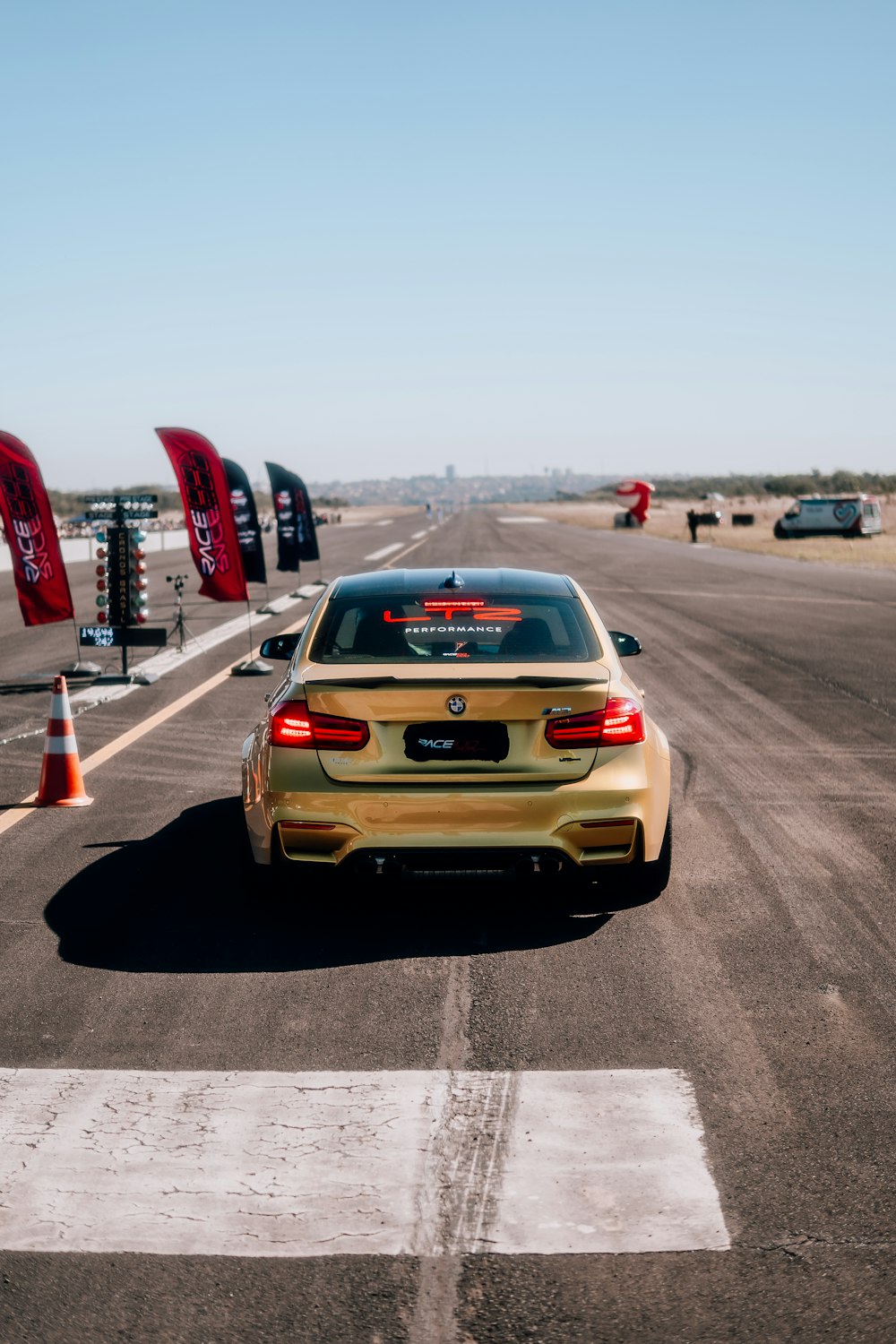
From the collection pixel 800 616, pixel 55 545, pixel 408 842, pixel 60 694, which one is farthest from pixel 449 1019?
pixel 800 616

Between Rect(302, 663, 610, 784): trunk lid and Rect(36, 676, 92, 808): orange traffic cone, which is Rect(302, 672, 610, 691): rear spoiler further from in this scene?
Rect(36, 676, 92, 808): orange traffic cone

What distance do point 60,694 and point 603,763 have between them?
4.39 m

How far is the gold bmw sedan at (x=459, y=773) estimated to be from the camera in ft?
19.8

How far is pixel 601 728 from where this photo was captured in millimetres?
6211

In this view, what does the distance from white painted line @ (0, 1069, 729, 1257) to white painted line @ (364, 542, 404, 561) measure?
42.6 meters

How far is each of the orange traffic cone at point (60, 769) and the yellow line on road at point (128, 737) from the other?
0.15m

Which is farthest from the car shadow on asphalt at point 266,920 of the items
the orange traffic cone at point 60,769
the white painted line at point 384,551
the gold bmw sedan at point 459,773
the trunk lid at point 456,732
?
the white painted line at point 384,551

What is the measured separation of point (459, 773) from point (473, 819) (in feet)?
0.67

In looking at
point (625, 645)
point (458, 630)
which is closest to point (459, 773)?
point (458, 630)

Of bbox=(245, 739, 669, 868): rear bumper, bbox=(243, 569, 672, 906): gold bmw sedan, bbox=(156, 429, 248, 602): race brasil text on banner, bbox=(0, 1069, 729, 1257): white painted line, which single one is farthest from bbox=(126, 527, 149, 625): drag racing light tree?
bbox=(0, 1069, 729, 1257): white painted line

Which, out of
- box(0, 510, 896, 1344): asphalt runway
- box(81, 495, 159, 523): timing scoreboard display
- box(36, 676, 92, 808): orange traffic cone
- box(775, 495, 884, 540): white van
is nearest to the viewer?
box(0, 510, 896, 1344): asphalt runway

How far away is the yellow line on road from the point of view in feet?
29.4

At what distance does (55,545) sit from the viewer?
53.6 feet

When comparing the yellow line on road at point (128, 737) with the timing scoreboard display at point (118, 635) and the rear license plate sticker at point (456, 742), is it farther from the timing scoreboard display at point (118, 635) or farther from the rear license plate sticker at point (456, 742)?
the rear license plate sticker at point (456, 742)
